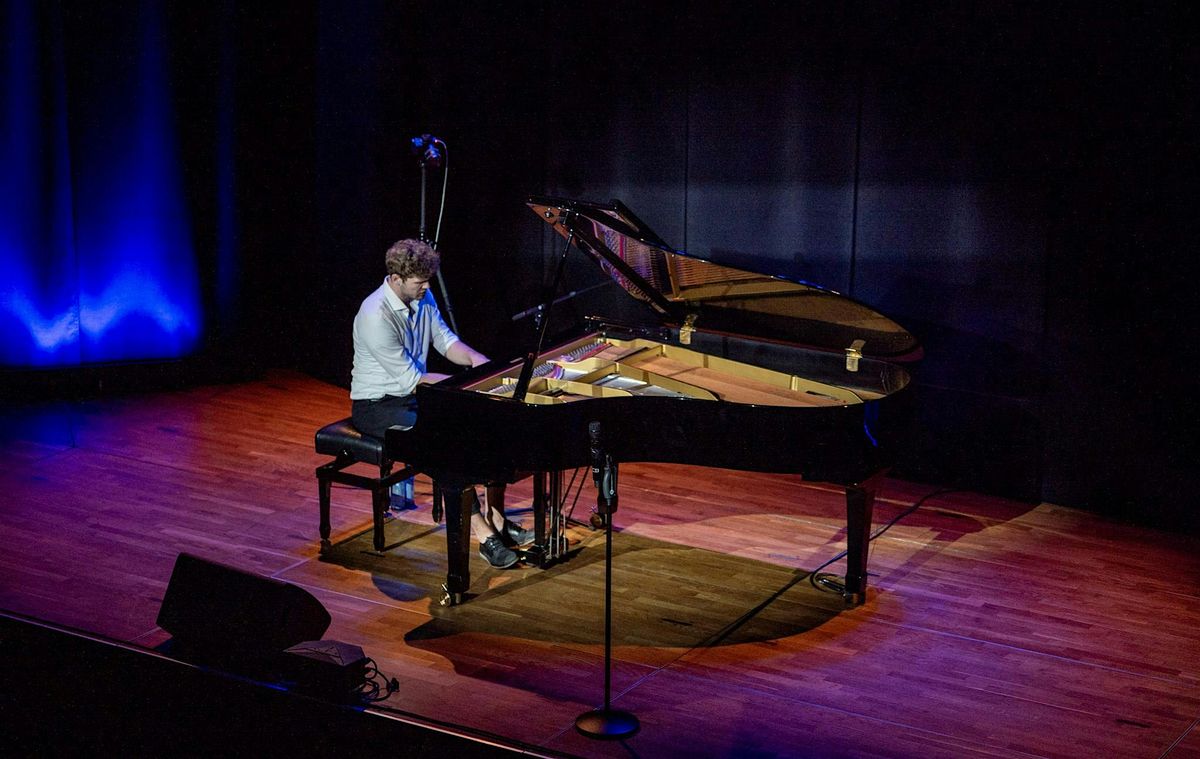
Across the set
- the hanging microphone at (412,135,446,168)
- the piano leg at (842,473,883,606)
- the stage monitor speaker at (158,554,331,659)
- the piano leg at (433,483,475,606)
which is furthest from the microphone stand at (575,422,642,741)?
the hanging microphone at (412,135,446,168)

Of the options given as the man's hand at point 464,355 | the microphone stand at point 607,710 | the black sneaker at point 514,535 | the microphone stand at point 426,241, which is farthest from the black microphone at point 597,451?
the microphone stand at point 426,241

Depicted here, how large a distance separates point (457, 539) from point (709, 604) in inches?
37.7

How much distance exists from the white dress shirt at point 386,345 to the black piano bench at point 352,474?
172 millimetres

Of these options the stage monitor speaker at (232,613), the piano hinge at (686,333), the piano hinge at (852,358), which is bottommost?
the stage monitor speaker at (232,613)

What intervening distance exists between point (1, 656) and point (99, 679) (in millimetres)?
310

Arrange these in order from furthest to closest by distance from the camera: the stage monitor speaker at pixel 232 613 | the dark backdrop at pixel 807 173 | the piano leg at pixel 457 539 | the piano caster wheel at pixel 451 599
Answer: the dark backdrop at pixel 807 173
the piano caster wheel at pixel 451 599
the piano leg at pixel 457 539
the stage monitor speaker at pixel 232 613

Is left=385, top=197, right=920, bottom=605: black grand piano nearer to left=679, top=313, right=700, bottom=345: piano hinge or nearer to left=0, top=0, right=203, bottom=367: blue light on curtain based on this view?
left=679, top=313, right=700, bottom=345: piano hinge

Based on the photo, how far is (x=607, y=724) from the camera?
351cm

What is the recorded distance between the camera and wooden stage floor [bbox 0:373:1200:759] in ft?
11.8

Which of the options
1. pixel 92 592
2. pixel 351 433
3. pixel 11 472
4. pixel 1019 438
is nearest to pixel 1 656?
pixel 92 592

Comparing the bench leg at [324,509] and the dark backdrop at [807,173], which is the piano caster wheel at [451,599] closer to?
the bench leg at [324,509]

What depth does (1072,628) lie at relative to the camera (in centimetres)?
431

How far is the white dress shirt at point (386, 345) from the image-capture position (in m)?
4.82

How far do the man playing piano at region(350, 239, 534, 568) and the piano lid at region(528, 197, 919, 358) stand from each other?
1.89ft
